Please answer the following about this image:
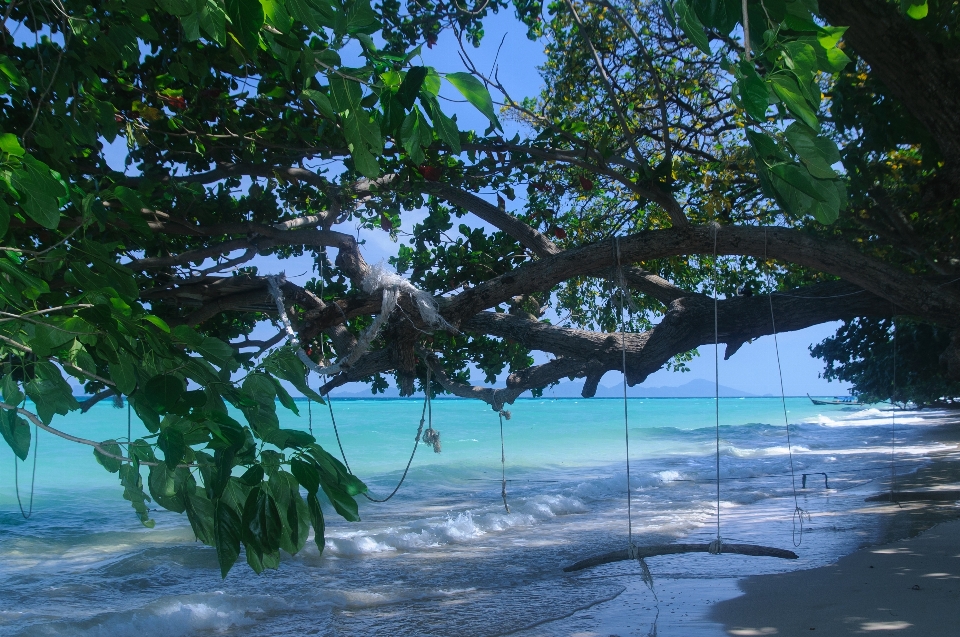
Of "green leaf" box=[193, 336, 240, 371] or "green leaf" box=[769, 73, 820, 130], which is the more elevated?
"green leaf" box=[769, 73, 820, 130]

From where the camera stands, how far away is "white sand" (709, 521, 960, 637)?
134 inches

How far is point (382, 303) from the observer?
463 centimetres

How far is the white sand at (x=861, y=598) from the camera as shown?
3410mm

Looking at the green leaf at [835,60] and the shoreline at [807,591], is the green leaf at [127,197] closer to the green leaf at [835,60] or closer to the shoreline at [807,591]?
the green leaf at [835,60]

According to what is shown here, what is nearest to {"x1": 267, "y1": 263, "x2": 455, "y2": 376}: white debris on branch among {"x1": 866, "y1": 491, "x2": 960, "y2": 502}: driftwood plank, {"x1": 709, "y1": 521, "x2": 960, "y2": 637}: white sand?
{"x1": 709, "y1": 521, "x2": 960, "y2": 637}: white sand

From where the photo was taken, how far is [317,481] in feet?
4.00

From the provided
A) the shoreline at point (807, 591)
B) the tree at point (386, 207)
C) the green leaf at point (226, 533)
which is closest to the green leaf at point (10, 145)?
the tree at point (386, 207)

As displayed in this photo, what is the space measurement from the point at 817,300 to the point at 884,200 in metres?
0.80

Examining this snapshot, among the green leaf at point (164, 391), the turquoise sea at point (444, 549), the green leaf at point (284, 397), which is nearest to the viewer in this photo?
the green leaf at point (164, 391)

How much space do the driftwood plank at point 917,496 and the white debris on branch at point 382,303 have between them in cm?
629

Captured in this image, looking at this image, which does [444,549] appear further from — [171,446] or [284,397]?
[171,446]

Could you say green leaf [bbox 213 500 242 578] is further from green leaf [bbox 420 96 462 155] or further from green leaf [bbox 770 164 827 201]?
green leaf [bbox 770 164 827 201]

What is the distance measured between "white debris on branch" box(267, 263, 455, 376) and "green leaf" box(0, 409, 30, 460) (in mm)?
2901

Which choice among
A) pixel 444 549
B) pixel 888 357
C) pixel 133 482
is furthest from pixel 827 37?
pixel 888 357
